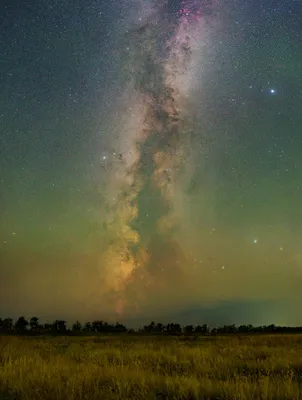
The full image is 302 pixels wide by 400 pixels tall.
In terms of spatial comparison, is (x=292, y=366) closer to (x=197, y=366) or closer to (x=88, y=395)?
(x=197, y=366)

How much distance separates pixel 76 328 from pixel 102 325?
17.8m

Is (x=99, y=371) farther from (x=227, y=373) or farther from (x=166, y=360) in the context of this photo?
(x=166, y=360)

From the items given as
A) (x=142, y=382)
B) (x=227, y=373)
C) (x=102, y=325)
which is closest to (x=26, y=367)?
(x=142, y=382)

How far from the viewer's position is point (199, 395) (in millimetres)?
8109

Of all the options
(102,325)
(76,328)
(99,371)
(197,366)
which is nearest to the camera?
(99,371)

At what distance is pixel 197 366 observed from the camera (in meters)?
12.7

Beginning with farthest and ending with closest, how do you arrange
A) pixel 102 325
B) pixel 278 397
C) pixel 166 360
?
pixel 102 325
pixel 166 360
pixel 278 397

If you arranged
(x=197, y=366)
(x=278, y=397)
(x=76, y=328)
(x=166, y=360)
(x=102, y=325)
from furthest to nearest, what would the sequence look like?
(x=102, y=325), (x=76, y=328), (x=166, y=360), (x=197, y=366), (x=278, y=397)

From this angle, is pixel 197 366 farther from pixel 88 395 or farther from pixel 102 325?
pixel 102 325

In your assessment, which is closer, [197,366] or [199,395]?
[199,395]

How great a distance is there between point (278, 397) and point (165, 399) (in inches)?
77.4

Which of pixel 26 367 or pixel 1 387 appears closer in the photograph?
pixel 1 387

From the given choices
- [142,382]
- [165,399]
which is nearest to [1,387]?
[142,382]

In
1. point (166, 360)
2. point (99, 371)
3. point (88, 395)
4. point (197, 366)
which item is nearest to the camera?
point (88, 395)
